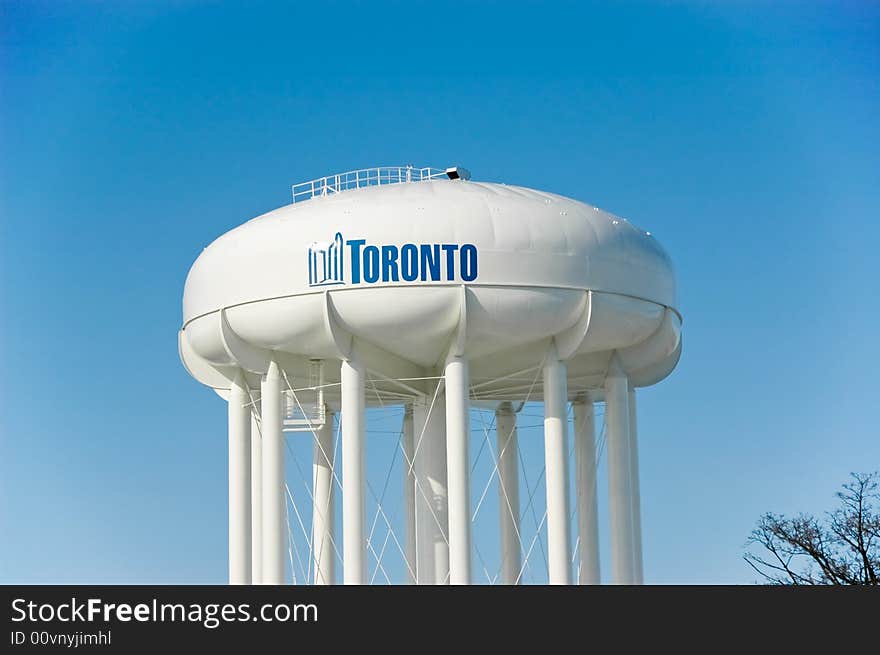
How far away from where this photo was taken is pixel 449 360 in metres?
31.8

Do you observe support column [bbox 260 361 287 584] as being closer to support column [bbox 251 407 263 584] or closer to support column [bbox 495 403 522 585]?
support column [bbox 251 407 263 584]

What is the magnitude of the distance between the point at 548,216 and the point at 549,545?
594 centimetres

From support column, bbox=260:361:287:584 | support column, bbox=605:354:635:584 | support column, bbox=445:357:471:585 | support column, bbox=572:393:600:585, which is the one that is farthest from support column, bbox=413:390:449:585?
support column, bbox=605:354:635:584

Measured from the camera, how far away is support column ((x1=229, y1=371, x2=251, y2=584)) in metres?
34.2

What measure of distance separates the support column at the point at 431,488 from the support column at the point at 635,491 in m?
3.65

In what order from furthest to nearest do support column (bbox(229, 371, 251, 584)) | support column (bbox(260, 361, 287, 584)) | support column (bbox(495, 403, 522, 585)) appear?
support column (bbox(495, 403, 522, 585)), support column (bbox(229, 371, 251, 584)), support column (bbox(260, 361, 287, 584))

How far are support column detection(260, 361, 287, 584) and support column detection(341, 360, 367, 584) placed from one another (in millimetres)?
1644

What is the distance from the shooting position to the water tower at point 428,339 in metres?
30.9

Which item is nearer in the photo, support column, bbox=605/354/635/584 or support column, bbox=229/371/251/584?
support column, bbox=605/354/635/584

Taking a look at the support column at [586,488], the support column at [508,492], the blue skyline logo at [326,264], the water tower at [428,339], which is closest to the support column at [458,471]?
the water tower at [428,339]
